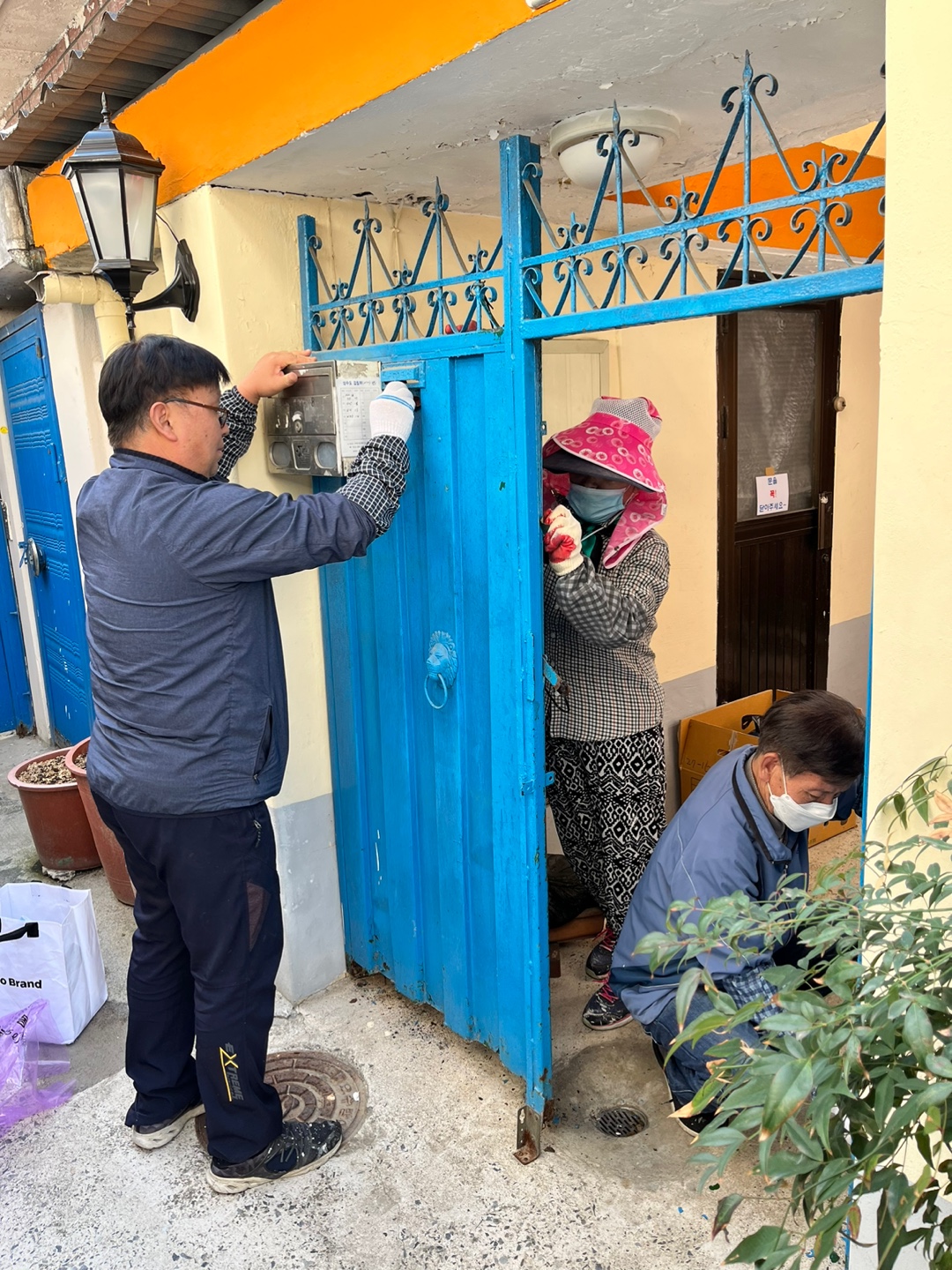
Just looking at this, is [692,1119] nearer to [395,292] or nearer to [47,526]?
[395,292]

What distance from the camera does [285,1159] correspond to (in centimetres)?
266

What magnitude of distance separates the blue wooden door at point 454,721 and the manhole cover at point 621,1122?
24 centimetres

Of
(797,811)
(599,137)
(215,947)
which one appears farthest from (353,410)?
(797,811)

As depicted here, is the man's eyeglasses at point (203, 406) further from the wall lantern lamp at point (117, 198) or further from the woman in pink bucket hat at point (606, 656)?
the woman in pink bucket hat at point (606, 656)

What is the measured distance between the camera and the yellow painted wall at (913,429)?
4.70 ft

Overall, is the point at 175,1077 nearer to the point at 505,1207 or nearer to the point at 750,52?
the point at 505,1207

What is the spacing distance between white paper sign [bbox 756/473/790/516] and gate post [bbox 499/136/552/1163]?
2.68 m

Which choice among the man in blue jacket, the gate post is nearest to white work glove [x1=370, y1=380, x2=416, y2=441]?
the man in blue jacket

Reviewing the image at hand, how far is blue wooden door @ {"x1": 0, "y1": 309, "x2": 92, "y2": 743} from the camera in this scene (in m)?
4.97

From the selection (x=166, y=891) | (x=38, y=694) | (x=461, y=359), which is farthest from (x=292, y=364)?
(x=38, y=694)

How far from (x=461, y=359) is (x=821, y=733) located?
1337 mm

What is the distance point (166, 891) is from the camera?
8.70 ft

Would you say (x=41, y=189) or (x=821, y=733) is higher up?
(x=41, y=189)

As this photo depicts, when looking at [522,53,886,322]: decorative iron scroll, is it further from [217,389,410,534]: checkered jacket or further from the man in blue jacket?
the man in blue jacket
